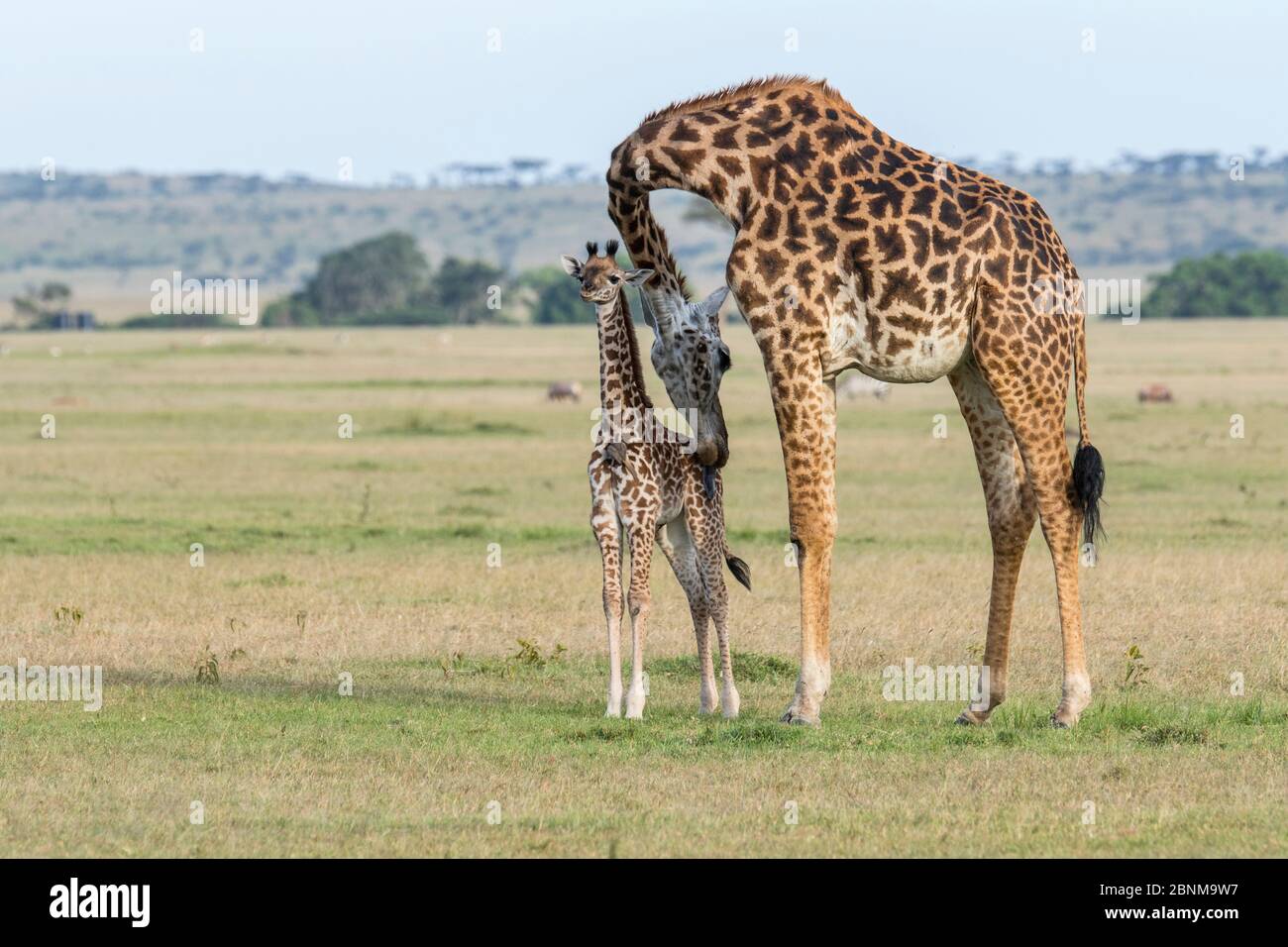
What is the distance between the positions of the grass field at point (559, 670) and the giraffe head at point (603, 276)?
8.33 feet

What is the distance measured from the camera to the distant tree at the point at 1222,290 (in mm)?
90562

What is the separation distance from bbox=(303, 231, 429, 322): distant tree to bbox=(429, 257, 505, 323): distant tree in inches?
293

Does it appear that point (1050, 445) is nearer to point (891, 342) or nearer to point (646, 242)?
point (891, 342)

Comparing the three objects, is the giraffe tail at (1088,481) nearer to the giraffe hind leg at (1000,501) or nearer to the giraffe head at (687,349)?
the giraffe hind leg at (1000,501)

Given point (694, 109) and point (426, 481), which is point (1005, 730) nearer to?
point (694, 109)

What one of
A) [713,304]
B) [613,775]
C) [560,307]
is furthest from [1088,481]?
[560,307]

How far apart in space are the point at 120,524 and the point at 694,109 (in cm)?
1232

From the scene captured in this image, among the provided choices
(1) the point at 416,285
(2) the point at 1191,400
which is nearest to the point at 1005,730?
(2) the point at 1191,400

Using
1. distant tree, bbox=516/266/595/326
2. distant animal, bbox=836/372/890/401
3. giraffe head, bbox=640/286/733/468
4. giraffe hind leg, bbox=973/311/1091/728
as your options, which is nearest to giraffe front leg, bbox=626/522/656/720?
giraffe head, bbox=640/286/733/468

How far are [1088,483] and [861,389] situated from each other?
3697 centimetres

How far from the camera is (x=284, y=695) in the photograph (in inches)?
479

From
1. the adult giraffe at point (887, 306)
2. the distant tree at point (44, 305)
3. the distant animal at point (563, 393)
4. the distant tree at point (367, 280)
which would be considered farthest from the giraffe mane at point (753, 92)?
the distant tree at point (367, 280)

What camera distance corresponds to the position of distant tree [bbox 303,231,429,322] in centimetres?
10912
